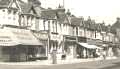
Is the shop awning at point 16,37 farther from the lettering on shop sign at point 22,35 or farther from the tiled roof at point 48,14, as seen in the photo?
the tiled roof at point 48,14

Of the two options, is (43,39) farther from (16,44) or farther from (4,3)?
(16,44)

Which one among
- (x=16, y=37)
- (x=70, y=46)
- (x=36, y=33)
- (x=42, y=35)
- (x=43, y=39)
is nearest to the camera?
(x=16, y=37)

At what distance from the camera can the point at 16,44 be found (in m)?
44.7

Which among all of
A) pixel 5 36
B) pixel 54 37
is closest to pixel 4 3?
pixel 5 36

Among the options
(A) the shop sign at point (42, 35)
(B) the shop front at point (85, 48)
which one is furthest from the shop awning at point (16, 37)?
(B) the shop front at point (85, 48)

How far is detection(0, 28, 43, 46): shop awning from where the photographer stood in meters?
44.8

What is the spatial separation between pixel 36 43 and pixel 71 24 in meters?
21.0

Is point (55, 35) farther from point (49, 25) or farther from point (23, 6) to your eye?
point (23, 6)

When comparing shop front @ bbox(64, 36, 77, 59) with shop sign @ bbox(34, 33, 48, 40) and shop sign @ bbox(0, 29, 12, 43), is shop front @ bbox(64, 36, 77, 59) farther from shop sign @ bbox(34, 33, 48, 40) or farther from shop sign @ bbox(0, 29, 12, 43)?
shop sign @ bbox(0, 29, 12, 43)

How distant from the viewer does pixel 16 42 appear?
45000mm

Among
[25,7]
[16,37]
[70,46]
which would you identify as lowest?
[70,46]

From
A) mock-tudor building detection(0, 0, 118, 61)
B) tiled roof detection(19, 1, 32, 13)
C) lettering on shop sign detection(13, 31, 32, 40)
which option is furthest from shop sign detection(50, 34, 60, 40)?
lettering on shop sign detection(13, 31, 32, 40)

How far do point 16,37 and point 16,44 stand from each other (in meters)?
2.06

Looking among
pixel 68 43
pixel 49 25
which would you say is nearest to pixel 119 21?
pixel 68 43
